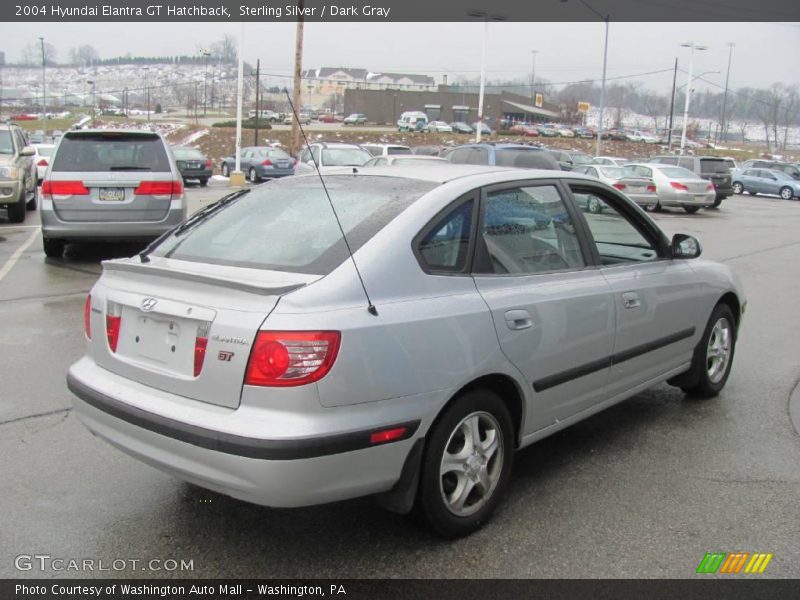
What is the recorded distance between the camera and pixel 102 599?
2852 mm

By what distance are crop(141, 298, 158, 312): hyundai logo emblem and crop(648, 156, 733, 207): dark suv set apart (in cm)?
2592

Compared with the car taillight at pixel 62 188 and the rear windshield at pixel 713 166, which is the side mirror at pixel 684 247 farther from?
the rear windshield at pixel 713 166

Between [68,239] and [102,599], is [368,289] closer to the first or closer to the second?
[102,599]

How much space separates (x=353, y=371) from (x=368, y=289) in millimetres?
359

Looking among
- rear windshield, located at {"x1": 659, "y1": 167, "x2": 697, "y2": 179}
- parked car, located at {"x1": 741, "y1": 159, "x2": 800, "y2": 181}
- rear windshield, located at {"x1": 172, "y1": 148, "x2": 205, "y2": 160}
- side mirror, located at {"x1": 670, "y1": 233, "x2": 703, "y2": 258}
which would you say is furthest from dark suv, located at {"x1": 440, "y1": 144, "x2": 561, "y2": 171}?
parked car, located at {"x1": 741, "y1": 159, "x2": 800, "y2": 181}

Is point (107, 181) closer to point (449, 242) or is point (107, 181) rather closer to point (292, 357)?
point (449, 242)

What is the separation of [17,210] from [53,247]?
4.95 meters

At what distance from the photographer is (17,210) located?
47.6 feet

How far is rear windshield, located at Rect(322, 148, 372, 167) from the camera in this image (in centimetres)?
2006

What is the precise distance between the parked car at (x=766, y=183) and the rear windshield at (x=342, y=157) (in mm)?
23549

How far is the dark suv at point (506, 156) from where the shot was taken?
16750 mm

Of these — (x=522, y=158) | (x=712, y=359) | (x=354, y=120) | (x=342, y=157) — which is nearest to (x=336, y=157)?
(x=342, y=157)

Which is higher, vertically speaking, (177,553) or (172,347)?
(172,347)

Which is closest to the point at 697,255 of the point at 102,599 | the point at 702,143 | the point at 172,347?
the point at 172,347
